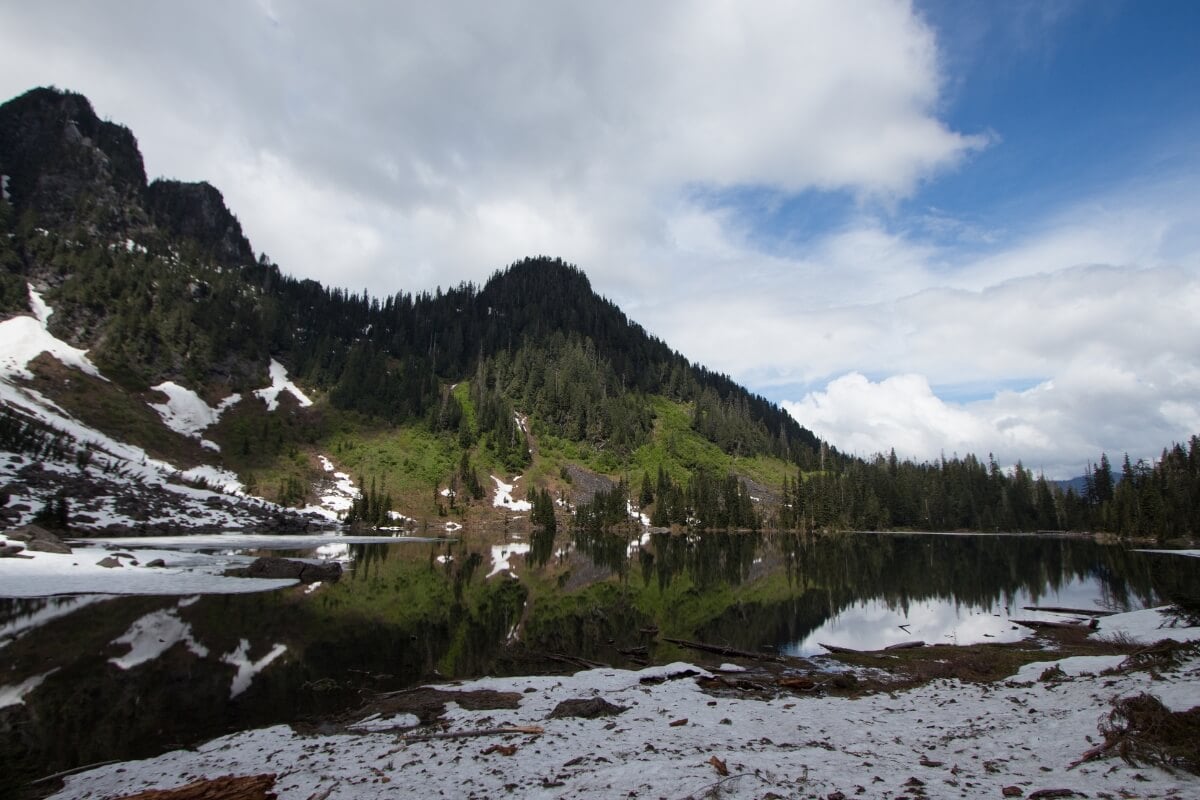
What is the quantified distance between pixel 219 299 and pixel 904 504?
19814cm

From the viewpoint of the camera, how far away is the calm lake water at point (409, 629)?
48.0 ft

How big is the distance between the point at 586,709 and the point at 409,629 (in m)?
15.3

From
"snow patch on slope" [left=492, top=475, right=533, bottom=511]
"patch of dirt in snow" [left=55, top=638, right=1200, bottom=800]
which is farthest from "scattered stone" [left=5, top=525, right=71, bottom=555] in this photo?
"snow patch on slope" [left=492, top=475, right=533, bottom=511]

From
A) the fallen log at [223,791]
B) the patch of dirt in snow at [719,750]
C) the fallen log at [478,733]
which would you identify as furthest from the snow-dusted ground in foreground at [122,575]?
the fallen log at [223,791]

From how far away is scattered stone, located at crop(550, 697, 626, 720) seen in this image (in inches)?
531

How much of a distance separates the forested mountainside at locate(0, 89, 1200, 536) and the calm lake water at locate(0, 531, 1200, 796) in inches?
2985

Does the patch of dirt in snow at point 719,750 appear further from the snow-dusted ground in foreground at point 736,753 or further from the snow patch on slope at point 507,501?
the snow patch on slope at point 507,501

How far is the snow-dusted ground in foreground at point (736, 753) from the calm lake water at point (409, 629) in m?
3.39

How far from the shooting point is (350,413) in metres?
154

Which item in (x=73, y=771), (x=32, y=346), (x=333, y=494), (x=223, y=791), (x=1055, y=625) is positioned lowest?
(x=1055, y=625)

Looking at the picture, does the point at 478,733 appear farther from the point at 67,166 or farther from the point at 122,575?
the point at 67,166

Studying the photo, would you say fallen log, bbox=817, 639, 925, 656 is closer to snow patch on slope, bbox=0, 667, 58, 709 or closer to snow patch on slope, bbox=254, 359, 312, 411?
snow patch on slope, bbox=0, 667, 58, 709

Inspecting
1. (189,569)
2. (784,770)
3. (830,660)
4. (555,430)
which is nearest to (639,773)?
(784,770)

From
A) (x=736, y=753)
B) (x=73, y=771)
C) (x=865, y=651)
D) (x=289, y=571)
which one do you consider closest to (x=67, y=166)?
(x=289, y=571)
